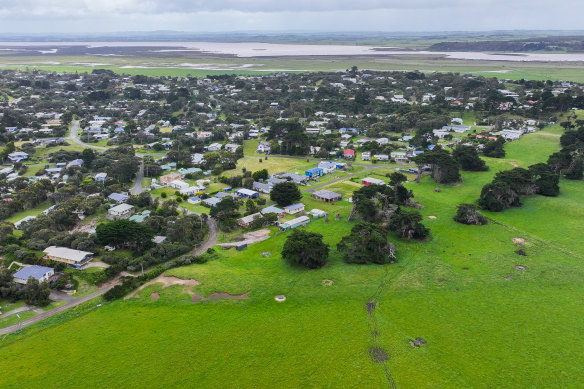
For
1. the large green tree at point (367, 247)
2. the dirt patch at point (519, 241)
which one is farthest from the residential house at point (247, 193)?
the dirt patch at point (519, 241)

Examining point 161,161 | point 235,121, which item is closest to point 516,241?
Answer: point 161,161

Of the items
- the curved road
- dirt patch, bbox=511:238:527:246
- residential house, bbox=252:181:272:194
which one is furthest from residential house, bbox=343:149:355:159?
the curved road

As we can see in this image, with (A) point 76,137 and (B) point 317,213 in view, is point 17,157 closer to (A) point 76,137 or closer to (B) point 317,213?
(A) point 76,137

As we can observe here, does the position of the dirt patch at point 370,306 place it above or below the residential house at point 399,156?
below

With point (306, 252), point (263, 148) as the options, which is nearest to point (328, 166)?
point (263, 148)

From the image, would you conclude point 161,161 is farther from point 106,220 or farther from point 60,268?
point 60,268

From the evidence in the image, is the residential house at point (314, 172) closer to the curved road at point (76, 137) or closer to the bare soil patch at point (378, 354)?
the bare soil patch at point (378, 354)

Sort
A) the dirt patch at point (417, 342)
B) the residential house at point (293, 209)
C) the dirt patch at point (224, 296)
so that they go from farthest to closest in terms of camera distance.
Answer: the residential house at point (293, 209), the dirt patch at point (224, 296), the dirt patch at point (417, 342)
